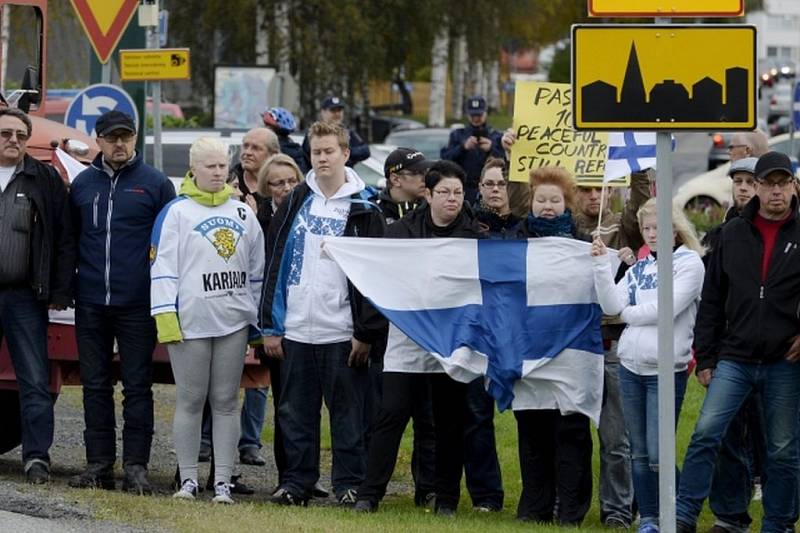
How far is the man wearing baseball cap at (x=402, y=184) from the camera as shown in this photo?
1162 cm

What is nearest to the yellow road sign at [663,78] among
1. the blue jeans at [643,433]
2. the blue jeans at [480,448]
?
the blue jeans at [643,433]

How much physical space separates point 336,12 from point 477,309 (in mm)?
33755

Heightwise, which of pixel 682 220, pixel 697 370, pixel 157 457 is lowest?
pixel 157 457

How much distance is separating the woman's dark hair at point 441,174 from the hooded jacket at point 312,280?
1.48 ft

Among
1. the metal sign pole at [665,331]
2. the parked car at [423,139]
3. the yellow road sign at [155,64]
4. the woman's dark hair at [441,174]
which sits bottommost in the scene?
the metal sign pole at [665,331]

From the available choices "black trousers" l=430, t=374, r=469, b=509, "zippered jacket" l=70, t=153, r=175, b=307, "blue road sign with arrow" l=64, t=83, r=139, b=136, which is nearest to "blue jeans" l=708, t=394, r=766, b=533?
"black trousers" l=430, t=374, r=469, b=509

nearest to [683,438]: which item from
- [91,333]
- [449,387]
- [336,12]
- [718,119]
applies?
[449,387]

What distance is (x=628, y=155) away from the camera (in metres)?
11.2

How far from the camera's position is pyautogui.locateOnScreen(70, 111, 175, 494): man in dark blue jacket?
35.7ft

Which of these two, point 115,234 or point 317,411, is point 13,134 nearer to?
point 115,234

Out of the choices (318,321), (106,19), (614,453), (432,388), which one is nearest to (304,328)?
(318,321)

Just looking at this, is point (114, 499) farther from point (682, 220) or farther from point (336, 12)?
point (336, 12)

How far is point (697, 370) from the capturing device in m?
10.0

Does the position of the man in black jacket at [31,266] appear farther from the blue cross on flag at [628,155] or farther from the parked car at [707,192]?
the parked car at [707,192]
